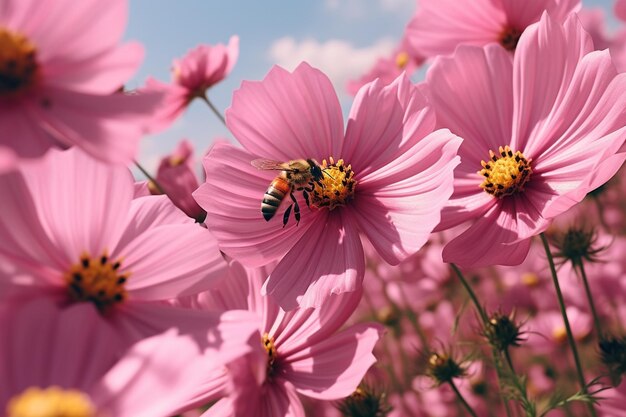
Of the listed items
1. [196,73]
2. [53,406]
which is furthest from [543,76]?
[196,73]

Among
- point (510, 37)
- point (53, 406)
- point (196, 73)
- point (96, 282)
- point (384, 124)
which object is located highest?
point (196, 73)

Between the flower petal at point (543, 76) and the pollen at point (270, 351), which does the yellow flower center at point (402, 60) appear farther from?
the pollen at point (270, 351)

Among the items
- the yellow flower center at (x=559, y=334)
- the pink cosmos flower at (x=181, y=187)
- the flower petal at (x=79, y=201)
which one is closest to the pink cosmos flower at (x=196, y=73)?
the pink cosmos flower at (x=181, y=187)

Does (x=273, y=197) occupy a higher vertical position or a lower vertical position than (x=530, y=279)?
lower

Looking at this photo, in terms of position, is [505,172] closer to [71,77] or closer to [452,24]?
[452,24]

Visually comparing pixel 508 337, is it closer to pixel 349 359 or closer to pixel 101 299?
pixel 349 359

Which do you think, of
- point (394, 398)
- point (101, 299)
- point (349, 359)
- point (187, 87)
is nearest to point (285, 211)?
point (349, 359)

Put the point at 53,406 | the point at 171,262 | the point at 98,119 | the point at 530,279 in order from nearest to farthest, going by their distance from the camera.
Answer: the point at 53,406, the point at 98,119, the point at 171,262, the point at 530,279
